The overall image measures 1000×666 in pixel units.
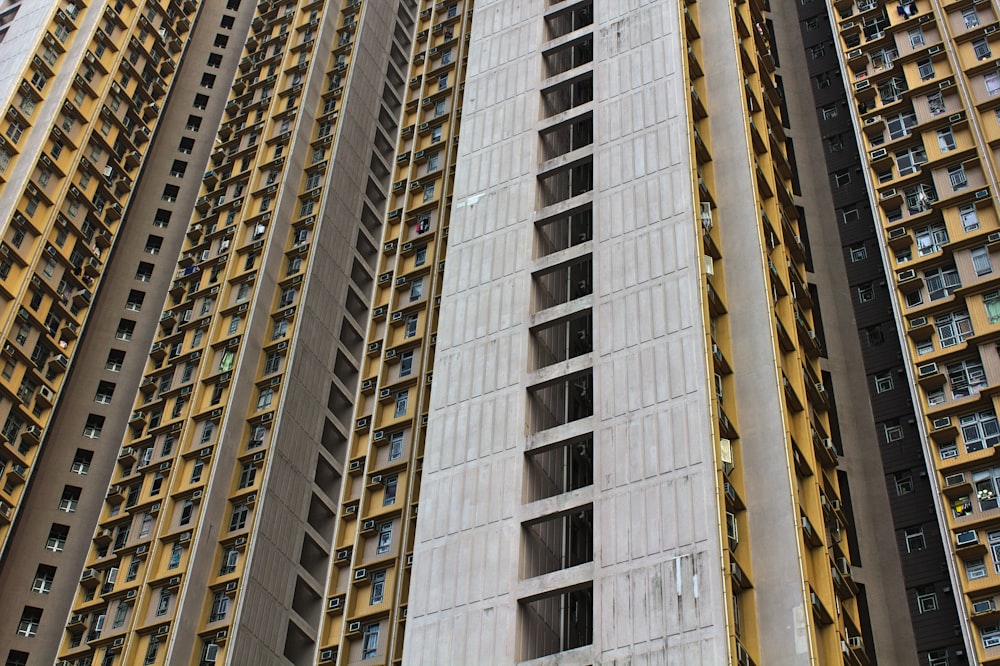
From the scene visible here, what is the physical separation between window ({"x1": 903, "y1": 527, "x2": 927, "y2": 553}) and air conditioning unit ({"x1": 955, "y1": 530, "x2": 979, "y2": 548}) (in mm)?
3228

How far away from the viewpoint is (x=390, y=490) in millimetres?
49219

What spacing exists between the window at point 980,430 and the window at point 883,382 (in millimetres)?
5619

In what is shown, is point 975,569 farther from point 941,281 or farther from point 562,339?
point 562,339

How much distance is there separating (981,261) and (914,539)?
1057cm

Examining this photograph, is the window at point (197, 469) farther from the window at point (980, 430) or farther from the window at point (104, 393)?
the window at point (980, 430)

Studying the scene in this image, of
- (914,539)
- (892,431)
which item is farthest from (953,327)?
(914,539)

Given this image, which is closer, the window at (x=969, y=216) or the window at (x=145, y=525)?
the window at (x=969, y=216)

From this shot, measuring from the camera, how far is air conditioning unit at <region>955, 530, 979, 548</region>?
42.2 meters

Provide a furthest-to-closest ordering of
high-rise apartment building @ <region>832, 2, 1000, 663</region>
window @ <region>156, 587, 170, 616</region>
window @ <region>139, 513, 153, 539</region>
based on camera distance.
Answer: window @ <region>139, 513, 153, 539</region>, window @ <region>156, 587, 170, 616</region>, high-rise apartment building @ <region>832, 2, 1000, 663</region>

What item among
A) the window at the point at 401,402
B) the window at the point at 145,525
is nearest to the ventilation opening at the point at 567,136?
the window at the point at 401,402

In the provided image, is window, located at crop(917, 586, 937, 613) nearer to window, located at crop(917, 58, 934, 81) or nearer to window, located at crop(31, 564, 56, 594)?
window, located at crop(917, 58, 934, 81)

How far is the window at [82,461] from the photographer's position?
62.7 m

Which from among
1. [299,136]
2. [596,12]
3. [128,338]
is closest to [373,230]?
[299,136]

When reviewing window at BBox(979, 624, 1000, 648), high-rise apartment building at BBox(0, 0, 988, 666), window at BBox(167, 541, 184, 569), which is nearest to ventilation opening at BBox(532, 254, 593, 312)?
high-rise apartment building at BBox(0, 0, 988, 666)
